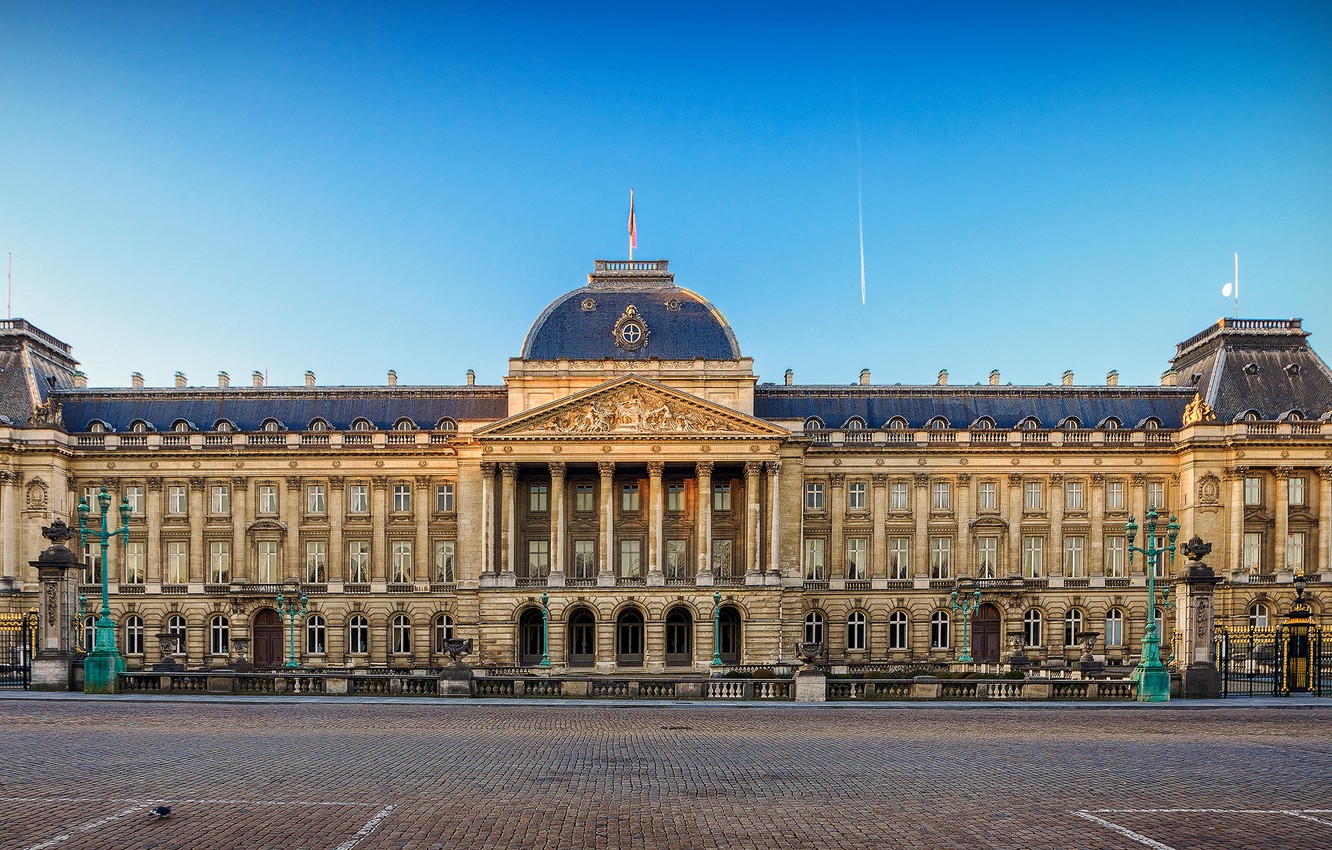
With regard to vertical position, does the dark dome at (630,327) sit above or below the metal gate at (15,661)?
above

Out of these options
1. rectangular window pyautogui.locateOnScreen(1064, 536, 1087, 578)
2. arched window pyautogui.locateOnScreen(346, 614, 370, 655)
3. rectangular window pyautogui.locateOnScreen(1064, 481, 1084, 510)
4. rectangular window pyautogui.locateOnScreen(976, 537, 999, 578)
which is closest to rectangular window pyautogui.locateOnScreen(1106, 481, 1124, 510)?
rectangular window pyautogui.locateOnScreen(1064, 481, 1084, 510)

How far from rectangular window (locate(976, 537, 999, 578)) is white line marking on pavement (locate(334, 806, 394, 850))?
183 ft

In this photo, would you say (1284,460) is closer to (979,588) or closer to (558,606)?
(979,588)

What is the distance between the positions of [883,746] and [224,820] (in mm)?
14225

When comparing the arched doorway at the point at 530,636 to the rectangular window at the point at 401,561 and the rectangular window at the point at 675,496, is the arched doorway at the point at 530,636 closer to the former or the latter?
the rectangular window at the point at 401,561

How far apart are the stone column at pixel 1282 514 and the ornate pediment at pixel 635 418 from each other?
32682mm

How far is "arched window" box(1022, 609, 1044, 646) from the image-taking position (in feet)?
→ 209

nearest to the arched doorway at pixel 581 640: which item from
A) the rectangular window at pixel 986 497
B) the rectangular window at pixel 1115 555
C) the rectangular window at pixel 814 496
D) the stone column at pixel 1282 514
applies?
the rectangular window at pixel 814 496

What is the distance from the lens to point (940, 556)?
6462 cm

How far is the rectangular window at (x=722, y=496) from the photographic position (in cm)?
6334

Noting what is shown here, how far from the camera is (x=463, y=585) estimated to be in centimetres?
6253

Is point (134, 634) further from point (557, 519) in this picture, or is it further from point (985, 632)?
point (985, 632)

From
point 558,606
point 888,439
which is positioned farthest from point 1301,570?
point 558,606

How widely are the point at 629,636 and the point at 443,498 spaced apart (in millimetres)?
15627
